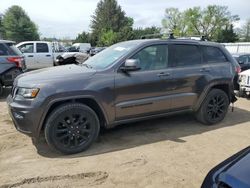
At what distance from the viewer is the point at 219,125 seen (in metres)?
6.28

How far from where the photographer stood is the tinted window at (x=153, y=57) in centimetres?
532

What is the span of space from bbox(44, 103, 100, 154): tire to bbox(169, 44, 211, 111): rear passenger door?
171cm

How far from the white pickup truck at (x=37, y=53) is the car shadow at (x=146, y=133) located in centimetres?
1047

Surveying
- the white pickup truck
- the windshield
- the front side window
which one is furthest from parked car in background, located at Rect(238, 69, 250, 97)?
the white pickup truck

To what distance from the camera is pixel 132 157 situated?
4582 millimetres

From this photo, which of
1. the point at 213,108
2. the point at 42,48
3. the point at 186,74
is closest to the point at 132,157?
the point at 186,74

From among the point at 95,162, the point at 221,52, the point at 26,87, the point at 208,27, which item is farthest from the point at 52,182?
the point at 208,27

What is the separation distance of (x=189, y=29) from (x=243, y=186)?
77.8 meters

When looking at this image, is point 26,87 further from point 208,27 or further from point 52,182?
point 208,27

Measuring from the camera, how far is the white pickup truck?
15.2m

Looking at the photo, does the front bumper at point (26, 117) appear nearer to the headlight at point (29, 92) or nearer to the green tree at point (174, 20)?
the headlight at point (29, 92)

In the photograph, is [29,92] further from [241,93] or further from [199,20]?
[199,20]

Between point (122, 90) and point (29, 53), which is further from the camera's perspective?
point (29, 53)

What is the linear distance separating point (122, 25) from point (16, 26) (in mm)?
28445
